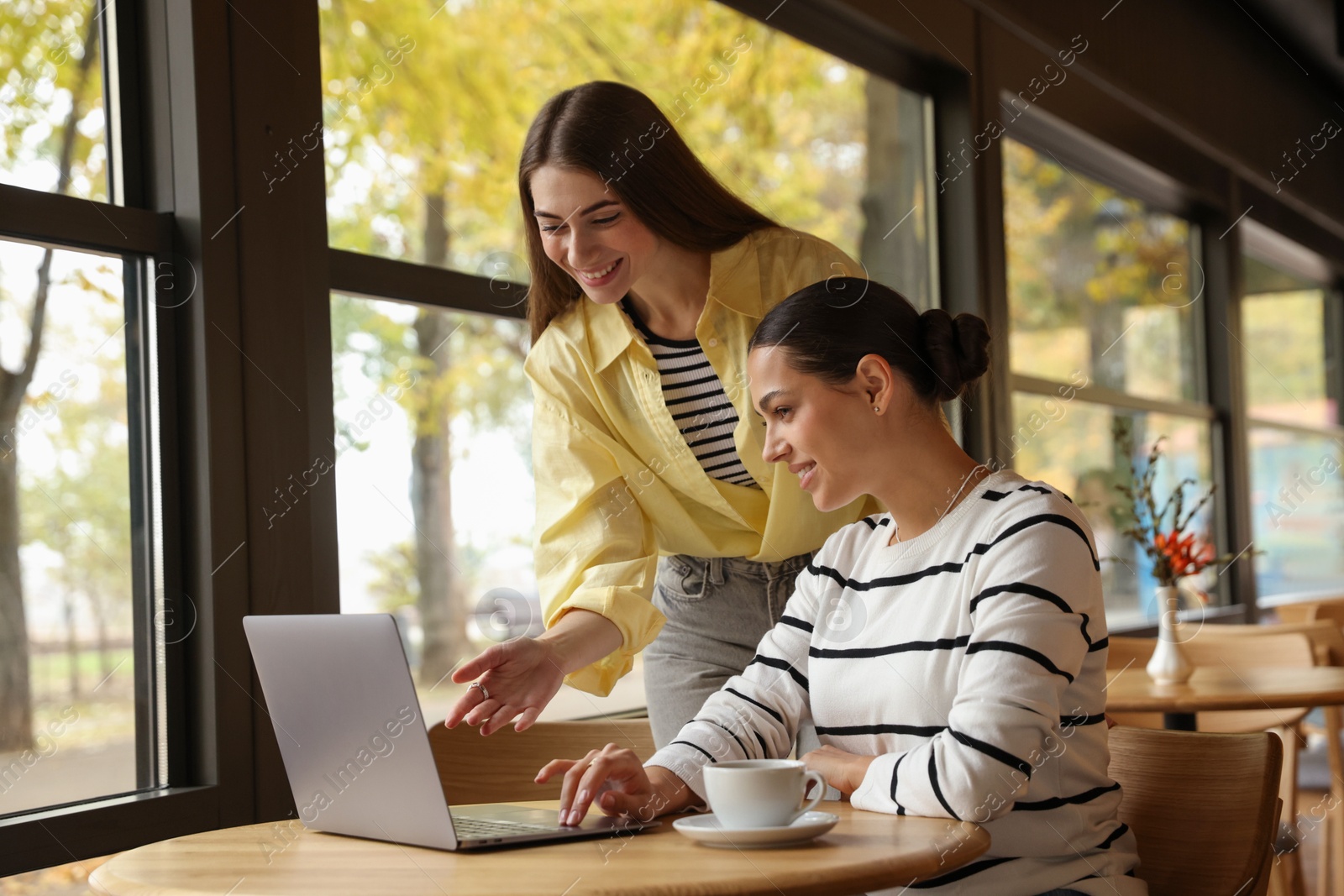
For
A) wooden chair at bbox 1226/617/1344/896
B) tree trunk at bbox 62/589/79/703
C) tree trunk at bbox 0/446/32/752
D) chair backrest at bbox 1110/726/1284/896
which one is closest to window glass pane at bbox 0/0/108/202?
tree trunk at bbox 0/446/32/752

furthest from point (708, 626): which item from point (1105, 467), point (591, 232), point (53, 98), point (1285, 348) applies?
point (1285, 348)

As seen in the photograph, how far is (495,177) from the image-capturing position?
13.8 ft

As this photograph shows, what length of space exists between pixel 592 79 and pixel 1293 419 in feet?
15.9

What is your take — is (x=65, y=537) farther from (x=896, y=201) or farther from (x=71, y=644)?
(x=896, y=201)

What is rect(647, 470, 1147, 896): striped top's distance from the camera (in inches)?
45.4

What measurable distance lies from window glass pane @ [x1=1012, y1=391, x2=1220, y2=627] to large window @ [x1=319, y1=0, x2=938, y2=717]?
107 centimetres

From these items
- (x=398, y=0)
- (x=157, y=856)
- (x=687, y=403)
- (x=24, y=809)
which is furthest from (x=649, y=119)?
(x=398, y=0)

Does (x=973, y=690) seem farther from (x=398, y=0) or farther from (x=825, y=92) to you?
(x=398, y=0)

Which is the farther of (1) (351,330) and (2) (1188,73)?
(2) (1188,73)

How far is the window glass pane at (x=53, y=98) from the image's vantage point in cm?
173

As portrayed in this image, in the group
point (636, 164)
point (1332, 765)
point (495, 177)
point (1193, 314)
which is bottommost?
point (1332, 765)

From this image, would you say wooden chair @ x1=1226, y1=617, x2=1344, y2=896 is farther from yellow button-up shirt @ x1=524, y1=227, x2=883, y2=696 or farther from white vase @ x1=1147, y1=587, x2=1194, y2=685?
yellow button-up shirt @ x1=524, y1=227, x2=883, y2=696

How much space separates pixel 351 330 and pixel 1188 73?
3.47m

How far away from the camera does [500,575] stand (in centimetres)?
398
